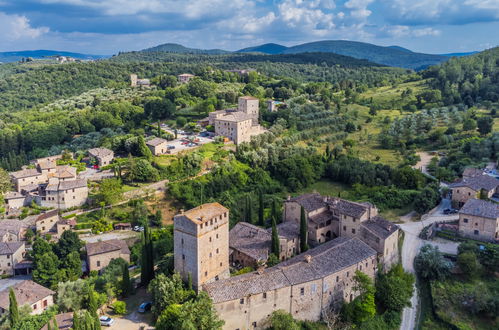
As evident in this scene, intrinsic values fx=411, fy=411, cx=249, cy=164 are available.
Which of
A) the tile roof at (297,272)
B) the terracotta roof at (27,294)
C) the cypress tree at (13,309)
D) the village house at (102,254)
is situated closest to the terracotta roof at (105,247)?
the village house at (102,254)

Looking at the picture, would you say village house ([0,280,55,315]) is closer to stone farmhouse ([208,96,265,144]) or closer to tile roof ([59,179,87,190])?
tile roof ([59,179,87,190])

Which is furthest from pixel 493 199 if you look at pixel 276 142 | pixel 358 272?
pixel 276 142

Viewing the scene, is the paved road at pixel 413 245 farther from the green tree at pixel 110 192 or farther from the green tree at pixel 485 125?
the green tree at pixel 110 192

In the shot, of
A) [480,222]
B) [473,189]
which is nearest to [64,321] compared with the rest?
[480,222]

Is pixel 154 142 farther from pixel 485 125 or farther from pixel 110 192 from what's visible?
pixel 485 125

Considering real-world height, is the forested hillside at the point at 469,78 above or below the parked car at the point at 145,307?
above
